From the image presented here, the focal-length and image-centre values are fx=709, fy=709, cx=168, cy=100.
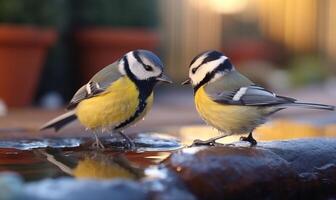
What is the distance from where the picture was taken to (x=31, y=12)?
252 inches

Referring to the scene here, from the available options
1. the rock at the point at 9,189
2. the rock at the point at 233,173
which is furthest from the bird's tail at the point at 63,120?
the rock at the point at 9,189

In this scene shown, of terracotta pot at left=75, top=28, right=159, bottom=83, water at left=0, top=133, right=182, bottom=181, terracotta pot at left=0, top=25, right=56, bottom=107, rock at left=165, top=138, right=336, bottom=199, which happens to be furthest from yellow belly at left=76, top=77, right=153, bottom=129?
terracotta pot at left=75, top=28, right=159, bottom=83

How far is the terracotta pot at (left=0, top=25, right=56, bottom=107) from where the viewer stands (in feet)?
19.9

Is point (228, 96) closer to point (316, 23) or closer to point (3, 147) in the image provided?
point (3, 147)

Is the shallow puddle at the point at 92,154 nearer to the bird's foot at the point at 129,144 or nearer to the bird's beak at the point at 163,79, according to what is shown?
the bird's foot at the point at 129,144

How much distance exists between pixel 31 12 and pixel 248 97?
350cm

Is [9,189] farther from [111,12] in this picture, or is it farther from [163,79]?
[111,12]

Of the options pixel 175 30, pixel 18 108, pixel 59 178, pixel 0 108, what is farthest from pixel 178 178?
pixel 175 30

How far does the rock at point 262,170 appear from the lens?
8.00 feet

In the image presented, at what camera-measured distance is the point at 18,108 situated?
20.8 feet

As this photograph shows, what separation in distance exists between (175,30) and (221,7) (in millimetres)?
1183

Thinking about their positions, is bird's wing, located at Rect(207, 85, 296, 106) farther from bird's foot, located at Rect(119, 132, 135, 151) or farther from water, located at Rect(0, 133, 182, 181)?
bird's foot, located at Rect(119, 132, 135, 151)

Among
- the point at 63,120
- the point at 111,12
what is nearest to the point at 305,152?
the point at 63,120

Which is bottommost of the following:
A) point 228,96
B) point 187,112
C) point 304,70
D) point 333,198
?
point 304,70
